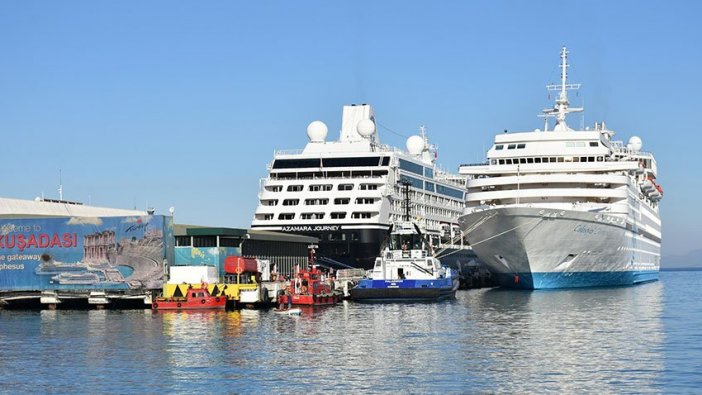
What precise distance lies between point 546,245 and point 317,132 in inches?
1357

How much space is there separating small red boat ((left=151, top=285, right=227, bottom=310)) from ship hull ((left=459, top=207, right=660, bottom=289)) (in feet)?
80.8

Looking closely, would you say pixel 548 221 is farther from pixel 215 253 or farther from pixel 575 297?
pixel 215 253

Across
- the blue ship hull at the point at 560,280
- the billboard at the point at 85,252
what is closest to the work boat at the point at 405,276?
the blue ship hull at the point at 560,280

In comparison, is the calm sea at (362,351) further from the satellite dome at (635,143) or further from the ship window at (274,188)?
the satellite dome at (635,143)

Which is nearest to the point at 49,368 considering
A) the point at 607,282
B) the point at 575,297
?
the point at 575,297

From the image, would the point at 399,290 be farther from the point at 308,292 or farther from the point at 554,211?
the point at 554,211

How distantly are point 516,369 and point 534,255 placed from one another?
47.9 m

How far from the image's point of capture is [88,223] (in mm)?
83812

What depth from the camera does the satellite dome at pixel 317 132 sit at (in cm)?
11444

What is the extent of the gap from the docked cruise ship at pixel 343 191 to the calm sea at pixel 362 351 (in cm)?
2758

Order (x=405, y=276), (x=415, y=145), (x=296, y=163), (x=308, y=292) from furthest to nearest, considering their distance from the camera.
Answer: (x=415, y=145), (x=296, y=163), (x=405, y=276), (x=308, y=292)

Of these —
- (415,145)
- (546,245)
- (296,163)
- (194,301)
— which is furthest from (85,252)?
(415,145)

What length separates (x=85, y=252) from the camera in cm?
8344

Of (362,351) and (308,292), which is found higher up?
(308,292)
